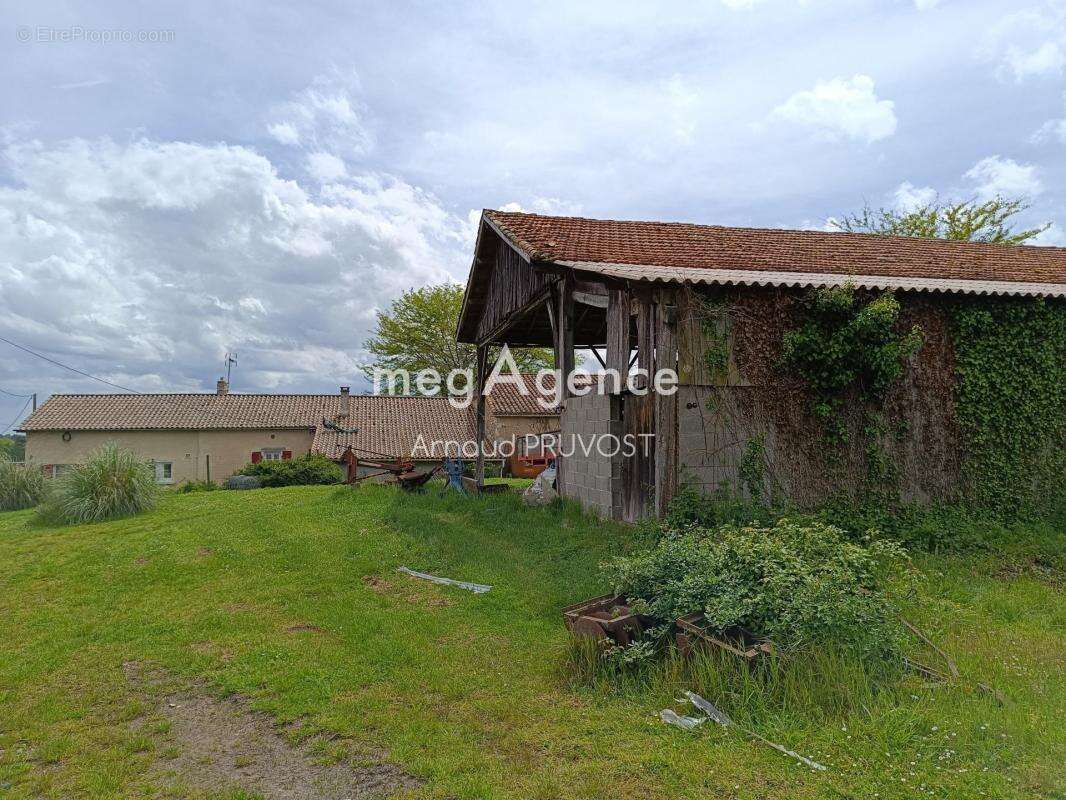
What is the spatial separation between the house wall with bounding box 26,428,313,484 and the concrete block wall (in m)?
23.7

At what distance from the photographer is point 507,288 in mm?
12367

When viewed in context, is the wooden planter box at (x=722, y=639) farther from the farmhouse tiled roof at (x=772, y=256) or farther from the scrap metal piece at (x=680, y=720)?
the farmhouse tiled roof at (x=772, y=256)

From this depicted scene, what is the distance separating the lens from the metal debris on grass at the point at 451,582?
6.68 meters

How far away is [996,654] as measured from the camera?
434 cm

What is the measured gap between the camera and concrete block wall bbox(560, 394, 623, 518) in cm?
909

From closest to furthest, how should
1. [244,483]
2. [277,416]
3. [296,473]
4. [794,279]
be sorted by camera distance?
[794,279] → [244,483] → [296,473] → [277,416]

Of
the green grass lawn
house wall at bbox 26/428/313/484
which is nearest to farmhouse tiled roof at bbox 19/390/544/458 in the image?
house wall at bbox 26/428/313/484

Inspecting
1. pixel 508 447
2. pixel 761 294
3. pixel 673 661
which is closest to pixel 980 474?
pixel 761 294

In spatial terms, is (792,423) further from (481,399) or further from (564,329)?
(481,399)

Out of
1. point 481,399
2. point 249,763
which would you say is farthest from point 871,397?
point 481,399

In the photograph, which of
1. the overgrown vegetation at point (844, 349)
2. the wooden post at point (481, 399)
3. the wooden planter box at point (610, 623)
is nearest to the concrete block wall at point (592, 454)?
the overgrown vegetation at point (844, 349)

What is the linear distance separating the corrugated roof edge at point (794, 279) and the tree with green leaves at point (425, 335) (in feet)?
97.3

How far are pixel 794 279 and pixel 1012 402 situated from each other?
134 inches

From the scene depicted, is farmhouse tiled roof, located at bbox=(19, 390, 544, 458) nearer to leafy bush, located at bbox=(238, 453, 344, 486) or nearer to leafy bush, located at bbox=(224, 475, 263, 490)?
leafy bush, located at bbox=(238, 453, 344, 486)
